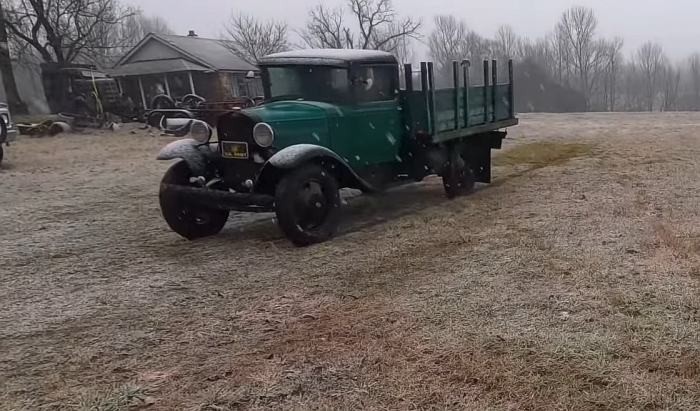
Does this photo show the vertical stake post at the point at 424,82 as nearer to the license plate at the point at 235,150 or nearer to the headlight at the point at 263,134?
the headlight at the point at 263,134

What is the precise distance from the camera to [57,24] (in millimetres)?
26344

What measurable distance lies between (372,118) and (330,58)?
0.76 metres

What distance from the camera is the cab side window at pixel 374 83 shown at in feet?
19.7

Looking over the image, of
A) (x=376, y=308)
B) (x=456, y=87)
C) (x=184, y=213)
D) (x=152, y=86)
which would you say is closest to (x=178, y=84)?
(x=152, y=86)

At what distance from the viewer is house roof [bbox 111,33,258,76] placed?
96.8ft

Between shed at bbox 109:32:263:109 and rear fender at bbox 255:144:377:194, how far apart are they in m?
24.0

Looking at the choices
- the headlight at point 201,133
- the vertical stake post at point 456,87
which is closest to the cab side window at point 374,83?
the vertical stake post at point 456,87

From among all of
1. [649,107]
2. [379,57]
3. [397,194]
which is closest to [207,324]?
[379,57]

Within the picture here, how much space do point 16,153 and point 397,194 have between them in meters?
Answer: 10.3

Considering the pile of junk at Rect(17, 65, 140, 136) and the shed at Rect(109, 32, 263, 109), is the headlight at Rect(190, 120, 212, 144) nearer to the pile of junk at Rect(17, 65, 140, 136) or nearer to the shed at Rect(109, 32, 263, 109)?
the pile of junk at Rect(17, 65, 140, 136)

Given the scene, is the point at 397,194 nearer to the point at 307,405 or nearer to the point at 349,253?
the point at 349,253

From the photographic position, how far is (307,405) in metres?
2.66

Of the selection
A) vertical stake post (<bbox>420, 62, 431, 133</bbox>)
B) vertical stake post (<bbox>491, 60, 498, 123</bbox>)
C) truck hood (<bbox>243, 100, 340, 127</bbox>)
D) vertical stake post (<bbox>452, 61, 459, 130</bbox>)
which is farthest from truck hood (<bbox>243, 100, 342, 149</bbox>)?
vertical stake post (<bbox>491, 60, 498, 123</bbox>)

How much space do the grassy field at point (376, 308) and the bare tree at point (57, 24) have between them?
2224 centimetres
